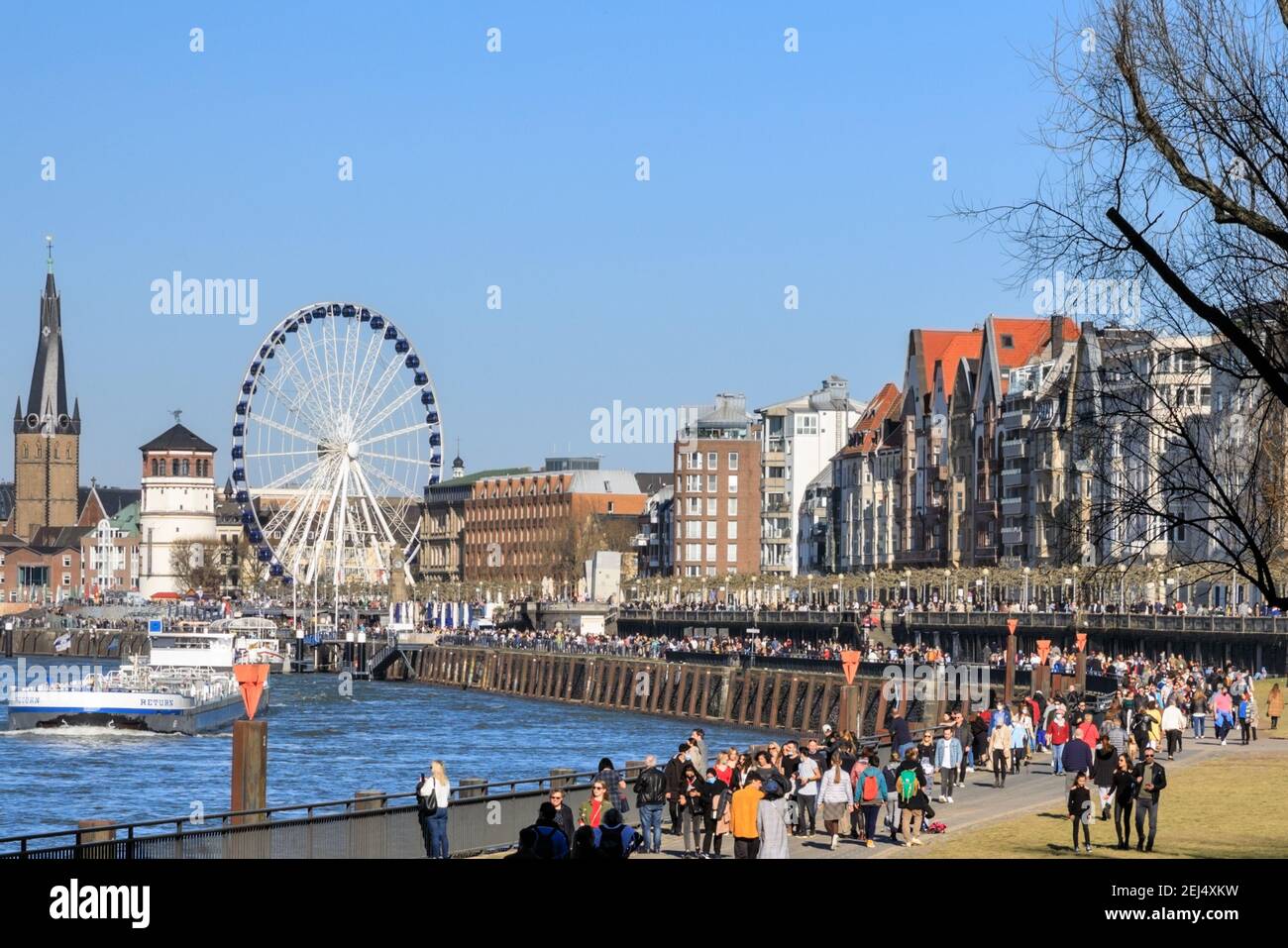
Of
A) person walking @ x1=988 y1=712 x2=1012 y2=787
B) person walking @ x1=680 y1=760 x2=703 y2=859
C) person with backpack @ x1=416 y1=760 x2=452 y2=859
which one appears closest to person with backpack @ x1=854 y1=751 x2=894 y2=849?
person walking @ x1=680 y1=760 x2=703 y2=859

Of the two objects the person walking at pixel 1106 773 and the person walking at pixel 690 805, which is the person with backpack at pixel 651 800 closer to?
the person walking at pixel 690 805

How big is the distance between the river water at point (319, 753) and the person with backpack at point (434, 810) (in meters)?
24.4

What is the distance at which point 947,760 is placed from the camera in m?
43.1

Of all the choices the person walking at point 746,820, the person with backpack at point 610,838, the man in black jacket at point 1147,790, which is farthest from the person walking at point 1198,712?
the person with backpack at point 610,838

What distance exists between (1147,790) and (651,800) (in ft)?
23.9

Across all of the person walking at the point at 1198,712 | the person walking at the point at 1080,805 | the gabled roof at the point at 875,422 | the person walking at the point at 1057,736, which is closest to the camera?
the person walking at the point at 1080,805

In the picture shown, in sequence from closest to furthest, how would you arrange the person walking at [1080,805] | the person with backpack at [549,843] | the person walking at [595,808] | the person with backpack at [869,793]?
the person with backpack at [549,843], the person walking at [595,808], the person walking at [1080,805], the person with backpack at [869,793]

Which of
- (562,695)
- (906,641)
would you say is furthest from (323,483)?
(906,641)

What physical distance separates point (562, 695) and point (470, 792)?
106269 mm

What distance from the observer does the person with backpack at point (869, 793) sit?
3578 cm
